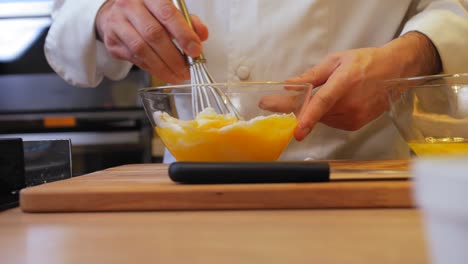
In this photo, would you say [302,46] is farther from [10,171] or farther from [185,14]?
[10,171]

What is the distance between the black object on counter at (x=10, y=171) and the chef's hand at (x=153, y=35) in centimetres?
22

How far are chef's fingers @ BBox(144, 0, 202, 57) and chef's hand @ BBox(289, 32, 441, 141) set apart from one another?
0.12 meters

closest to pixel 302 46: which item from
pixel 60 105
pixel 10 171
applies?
pixel 10 171

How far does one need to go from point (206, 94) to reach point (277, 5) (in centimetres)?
25

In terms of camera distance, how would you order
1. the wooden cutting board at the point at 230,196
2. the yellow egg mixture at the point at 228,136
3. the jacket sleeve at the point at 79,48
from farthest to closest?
1. the jacket sleeve at the point at 79,48
2. the yellow egg mixture at the point at 228,136
3. the wooden cutting board at the point at 230,196

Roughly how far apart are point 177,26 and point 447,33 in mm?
355

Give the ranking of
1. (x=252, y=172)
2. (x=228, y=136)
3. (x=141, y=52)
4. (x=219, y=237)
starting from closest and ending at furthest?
(x=219, y=237) < (x=252, y=172) < (x=228, y=136) < (x=141, y=52)

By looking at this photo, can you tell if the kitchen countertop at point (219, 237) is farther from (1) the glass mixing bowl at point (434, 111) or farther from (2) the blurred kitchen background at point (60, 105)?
(2) the blurred kitchen background at point (60, 105)

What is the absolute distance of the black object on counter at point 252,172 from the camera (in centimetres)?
43

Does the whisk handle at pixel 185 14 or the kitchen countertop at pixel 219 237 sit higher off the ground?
the whisk handle at pixel 185 14

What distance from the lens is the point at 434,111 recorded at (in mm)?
601

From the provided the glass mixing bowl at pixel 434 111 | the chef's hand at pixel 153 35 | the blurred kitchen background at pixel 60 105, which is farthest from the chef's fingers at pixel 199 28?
the blurred kitchen background at pixel 60 105

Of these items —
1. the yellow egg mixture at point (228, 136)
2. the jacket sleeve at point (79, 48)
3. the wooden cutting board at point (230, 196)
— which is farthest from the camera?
→ the jacket sleeve at point (79, 48)

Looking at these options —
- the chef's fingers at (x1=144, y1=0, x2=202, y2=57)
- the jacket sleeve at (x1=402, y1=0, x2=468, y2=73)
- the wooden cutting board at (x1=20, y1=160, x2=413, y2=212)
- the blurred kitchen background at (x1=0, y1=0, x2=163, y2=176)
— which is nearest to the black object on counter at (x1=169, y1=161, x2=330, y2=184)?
the wooden cutting board at (x1=20, y1=160, x2=413, y2=212)
